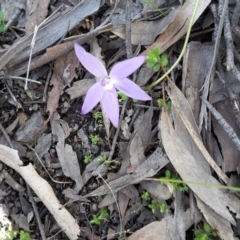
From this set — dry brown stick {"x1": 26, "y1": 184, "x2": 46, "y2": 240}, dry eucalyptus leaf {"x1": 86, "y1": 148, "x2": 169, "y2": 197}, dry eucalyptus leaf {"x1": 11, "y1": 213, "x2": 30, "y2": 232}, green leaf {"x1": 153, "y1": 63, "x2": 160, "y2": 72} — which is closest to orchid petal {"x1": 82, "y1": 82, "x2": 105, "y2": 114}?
green leaf {"x1": 153, "y1": 63, "x2": 160, "y2": 72}

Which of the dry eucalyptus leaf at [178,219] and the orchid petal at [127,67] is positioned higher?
the orchid petal at [127,67]

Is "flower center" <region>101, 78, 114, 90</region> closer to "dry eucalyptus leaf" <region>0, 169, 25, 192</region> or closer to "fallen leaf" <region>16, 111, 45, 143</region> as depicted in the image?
"fallen leaf" <region>16, 111, 45, 143</region>

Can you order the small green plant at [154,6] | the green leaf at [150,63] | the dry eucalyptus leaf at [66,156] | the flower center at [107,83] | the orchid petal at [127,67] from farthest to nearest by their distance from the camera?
the dry eucalyptus leaf at [66,156], the small green plant at [154,6], the green leaf at [150,63], the flower center at [107,83], the orchid petal at [127,67]

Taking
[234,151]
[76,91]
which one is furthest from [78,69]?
[234,151]

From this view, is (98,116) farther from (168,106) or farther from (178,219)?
(178,219)

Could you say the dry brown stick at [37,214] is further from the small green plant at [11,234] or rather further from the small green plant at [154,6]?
the small green plant at [154,6]

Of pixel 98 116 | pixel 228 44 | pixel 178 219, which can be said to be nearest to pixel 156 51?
pixel 228 44

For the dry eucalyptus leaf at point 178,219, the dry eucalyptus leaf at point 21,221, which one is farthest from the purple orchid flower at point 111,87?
the dry eucalyptus leaf at point 21,221
